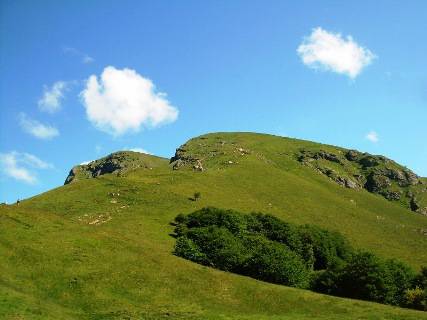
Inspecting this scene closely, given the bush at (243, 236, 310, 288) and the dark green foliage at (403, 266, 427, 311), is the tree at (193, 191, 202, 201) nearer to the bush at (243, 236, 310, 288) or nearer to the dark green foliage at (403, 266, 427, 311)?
the bush at (243, 236, 310, 288)

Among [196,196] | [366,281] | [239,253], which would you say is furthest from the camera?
[196,196]

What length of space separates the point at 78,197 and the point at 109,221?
23.7 m

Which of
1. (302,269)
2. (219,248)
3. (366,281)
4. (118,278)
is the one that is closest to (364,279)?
(366,281)

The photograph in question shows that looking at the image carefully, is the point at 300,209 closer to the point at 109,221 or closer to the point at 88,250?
the point at 109,221

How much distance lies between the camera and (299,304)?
166ft

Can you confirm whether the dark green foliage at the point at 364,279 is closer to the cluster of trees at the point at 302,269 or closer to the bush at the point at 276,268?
the cluster of trees at the point at 302,269

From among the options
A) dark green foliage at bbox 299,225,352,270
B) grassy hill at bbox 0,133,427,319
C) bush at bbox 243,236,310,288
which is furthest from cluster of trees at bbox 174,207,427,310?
dark green foliage at bbox 299,225,352,270

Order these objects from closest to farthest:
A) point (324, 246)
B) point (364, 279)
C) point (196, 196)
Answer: point (364, 279), point (324, 246), point (196, 196)

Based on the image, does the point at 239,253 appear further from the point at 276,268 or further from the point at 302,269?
the point at 302,269

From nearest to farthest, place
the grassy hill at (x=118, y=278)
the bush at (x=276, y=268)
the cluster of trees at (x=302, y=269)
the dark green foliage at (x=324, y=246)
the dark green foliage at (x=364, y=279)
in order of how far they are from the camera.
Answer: the grassy hill at (x=118, y=278), the dark green foliage at (x=364, y=279), the cluster of trees at (x=302, y=269), the bush at (x=276, y=268), the dark green foliage at (x=324, y=246)

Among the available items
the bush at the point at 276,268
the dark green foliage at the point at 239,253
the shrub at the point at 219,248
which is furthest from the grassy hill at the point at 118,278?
the bush at the point at 276,268

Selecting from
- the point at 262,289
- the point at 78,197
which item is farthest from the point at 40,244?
the point at 78,197

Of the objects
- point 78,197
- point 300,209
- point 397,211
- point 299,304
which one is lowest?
point 299,304

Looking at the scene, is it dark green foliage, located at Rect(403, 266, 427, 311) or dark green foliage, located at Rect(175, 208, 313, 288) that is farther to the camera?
dark green foliage, located at Rect(175, 208, 313, 288)
